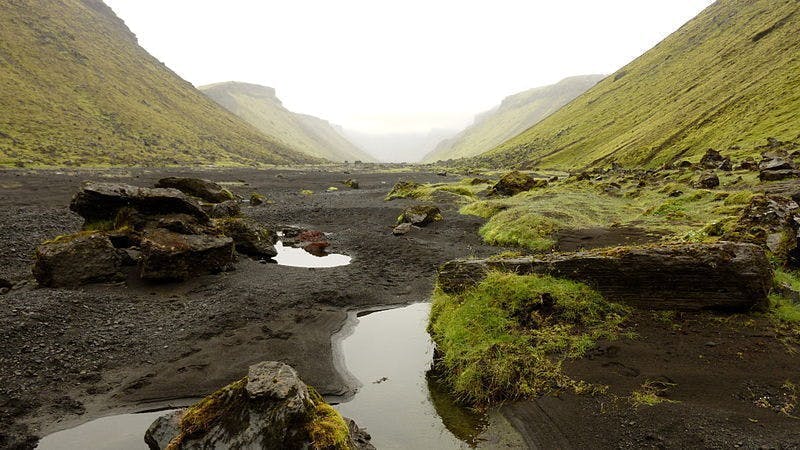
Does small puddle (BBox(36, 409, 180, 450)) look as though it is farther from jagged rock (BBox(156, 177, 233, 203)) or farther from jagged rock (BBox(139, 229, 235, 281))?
jagged rock (BBox(156, 177, 233, 203))

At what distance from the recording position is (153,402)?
1073cm

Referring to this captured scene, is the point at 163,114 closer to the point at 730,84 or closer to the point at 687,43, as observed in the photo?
the point at 730,84

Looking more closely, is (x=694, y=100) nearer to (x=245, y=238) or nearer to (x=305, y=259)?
(x=305, y=259)

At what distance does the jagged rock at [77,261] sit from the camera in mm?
16969

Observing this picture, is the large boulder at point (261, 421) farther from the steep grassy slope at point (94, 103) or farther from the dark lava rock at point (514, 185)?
the steep grassy slope at point (94, 103)

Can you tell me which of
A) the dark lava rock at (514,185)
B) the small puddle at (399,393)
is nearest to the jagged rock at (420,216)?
the dark lava rock at (514,185)

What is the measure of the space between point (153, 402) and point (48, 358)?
3978 mm

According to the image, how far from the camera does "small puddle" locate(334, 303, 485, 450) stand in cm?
931

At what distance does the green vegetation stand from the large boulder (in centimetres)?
402

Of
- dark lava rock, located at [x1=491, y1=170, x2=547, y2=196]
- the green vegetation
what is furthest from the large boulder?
dark lava rock, located at [x1=491, y1=170, x2=547, y2=196]

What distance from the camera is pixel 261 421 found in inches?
282

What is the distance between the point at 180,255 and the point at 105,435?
34.2 feet

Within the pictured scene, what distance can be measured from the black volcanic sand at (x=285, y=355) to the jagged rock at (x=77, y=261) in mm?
707

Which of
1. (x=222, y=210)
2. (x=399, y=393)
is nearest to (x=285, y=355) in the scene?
(x=399, y=393)
